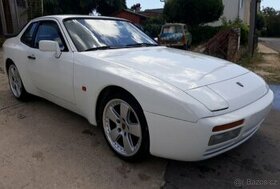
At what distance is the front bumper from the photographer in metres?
2.66

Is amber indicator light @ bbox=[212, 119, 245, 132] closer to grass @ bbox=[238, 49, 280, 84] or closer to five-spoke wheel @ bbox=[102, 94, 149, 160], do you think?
five-spoke wheel @ bbox=[102, 94, 149, 160]

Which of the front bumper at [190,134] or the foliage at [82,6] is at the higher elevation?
the foliage at [82,6]

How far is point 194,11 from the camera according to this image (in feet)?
70.2

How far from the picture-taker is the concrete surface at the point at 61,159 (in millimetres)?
2975

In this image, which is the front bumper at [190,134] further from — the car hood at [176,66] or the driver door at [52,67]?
the driver door at [52,67]

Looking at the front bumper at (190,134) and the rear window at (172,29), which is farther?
the rear window at (172,29)

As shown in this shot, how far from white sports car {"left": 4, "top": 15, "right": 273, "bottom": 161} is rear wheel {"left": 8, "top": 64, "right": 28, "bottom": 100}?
1.52ft

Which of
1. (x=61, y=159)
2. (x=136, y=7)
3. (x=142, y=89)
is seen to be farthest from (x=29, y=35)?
(x=136, y=7)

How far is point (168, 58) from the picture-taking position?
3697 mm

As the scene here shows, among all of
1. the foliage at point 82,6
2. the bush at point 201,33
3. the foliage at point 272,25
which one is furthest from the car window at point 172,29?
the foliage at point 272,25

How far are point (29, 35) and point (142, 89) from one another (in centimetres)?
280

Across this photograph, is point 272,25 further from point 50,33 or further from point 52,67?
point 52,67

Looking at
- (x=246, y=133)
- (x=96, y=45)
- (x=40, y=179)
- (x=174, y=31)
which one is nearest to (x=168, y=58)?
(x=96, y=45)

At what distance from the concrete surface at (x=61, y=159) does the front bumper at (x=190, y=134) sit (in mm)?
365
